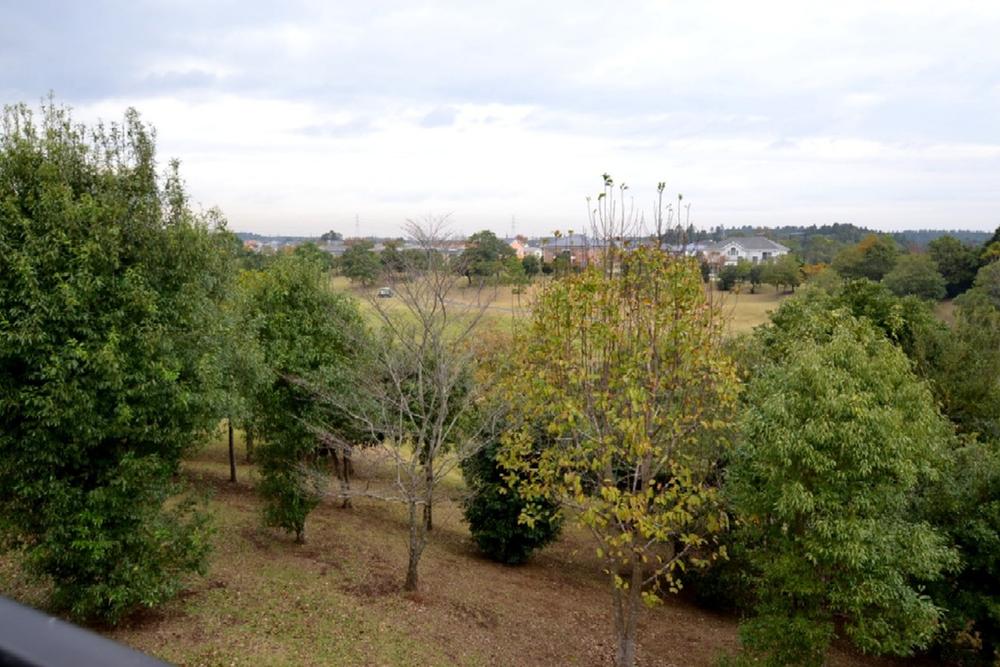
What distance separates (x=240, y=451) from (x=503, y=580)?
15.5 metres

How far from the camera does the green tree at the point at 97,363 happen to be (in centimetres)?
987

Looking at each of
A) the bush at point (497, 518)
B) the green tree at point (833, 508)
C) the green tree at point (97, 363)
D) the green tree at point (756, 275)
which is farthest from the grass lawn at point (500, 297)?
the green tree at point (756, 275)

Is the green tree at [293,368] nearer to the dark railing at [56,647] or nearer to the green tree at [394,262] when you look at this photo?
the green tree at [394,262]

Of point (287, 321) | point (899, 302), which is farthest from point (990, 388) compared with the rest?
point (287, 321)

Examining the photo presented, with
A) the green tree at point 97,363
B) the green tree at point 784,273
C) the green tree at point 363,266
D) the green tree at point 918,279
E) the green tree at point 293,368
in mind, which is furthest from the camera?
the green tree at point 784,273

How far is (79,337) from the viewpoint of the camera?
10156mm

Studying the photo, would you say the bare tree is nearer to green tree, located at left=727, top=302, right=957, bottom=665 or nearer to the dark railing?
green tree, located at left=727, top=302, right=957, bottom=665

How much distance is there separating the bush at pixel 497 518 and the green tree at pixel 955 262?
59472mm

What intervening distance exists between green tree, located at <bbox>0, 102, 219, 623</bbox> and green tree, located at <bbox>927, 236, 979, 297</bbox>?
6896 cm

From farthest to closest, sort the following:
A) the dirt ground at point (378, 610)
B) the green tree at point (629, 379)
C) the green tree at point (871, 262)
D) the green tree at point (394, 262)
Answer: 1. the green tree at point (871, 262)
2. the green tree at point (394, 262)
3. the dirt ground at point (378, 610)
4. the green tree at point (629, 379)

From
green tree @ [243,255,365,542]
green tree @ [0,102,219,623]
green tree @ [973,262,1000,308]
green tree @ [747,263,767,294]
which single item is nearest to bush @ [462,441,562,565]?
green tree @ [243,255,365,542]

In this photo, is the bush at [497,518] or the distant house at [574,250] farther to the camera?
the bush at [497,518]

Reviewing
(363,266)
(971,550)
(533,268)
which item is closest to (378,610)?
(971,550)

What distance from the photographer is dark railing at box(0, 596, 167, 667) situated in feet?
3.16
